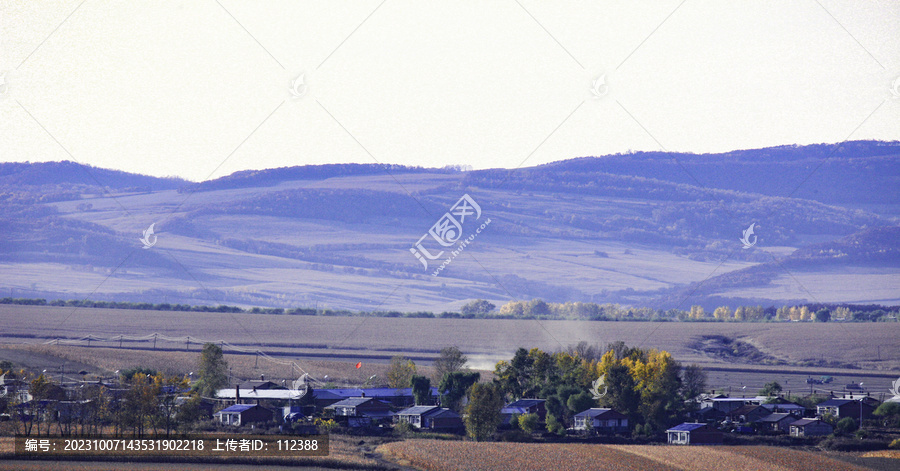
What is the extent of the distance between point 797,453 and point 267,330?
112 m

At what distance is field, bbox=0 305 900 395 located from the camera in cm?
9988

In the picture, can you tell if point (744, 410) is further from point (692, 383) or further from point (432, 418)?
point (432, 418)

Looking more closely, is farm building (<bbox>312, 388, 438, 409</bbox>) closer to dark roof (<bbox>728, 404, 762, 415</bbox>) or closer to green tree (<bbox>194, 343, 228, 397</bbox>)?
green tree (<bbox>194, 343, 228, 397</bbox>)

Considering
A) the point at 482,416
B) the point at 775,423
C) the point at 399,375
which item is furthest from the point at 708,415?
the point at 399,375

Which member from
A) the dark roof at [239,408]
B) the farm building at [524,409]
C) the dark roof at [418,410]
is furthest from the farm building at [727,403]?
the dark roof at [239,408]

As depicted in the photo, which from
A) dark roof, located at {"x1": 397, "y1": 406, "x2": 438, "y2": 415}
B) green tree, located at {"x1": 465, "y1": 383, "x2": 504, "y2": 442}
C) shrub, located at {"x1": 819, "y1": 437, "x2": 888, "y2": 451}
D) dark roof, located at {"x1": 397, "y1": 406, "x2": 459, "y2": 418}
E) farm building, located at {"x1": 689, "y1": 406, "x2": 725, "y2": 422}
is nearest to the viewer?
shrub, located at {"x1": 819, "y1": 437, "x2": 888, "y2": 451}

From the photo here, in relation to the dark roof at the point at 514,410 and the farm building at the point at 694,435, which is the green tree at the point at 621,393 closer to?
the farm building at the point at 694,435

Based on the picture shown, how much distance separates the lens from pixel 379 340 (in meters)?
149

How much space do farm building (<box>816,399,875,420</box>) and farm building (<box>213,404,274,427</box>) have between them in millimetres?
40058

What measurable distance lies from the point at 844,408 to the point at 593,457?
95.0 feet

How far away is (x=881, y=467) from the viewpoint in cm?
5194

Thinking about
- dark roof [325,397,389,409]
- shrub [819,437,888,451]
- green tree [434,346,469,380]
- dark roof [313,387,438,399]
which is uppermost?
green tree [434,346,469,380]

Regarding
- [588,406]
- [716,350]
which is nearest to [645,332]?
[716,350]

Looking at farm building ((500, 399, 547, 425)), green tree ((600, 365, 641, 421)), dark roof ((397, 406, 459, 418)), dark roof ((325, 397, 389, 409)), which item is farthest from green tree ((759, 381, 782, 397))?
dark roof ((325, 397, 389, 409))
